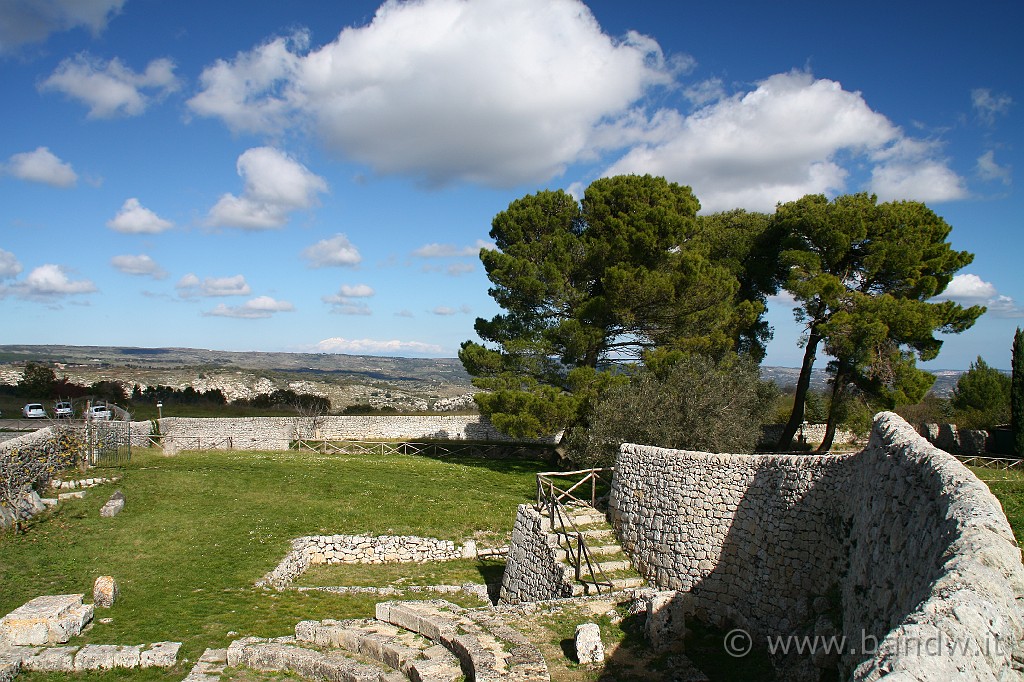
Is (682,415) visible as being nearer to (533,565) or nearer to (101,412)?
(533,565)

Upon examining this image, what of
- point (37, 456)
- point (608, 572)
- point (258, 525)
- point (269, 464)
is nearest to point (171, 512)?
point (258, 525)

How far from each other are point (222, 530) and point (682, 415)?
12.9 meters

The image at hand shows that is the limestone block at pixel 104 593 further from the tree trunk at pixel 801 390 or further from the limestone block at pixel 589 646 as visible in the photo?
the tree trunk at pixel 801 390

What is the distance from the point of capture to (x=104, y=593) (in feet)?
36.7

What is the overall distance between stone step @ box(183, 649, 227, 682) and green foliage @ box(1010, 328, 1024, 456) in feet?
101

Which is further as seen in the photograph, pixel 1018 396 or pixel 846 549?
pixel 1018 396

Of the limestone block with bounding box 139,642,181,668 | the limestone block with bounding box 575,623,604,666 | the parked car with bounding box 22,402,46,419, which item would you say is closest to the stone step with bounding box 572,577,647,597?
the limestone block with bounding box 575,623,604,666

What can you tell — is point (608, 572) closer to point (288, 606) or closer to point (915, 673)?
point (288, 606)

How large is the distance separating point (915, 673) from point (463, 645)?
6516mm

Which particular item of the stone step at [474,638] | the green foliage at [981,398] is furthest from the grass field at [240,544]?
the green foliage at [981,398]

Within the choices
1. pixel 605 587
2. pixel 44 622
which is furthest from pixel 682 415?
pixel 44 622

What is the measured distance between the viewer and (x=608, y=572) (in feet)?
40.1

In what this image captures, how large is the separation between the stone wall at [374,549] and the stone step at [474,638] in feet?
17.2

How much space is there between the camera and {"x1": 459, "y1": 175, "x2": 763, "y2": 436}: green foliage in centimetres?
2536
